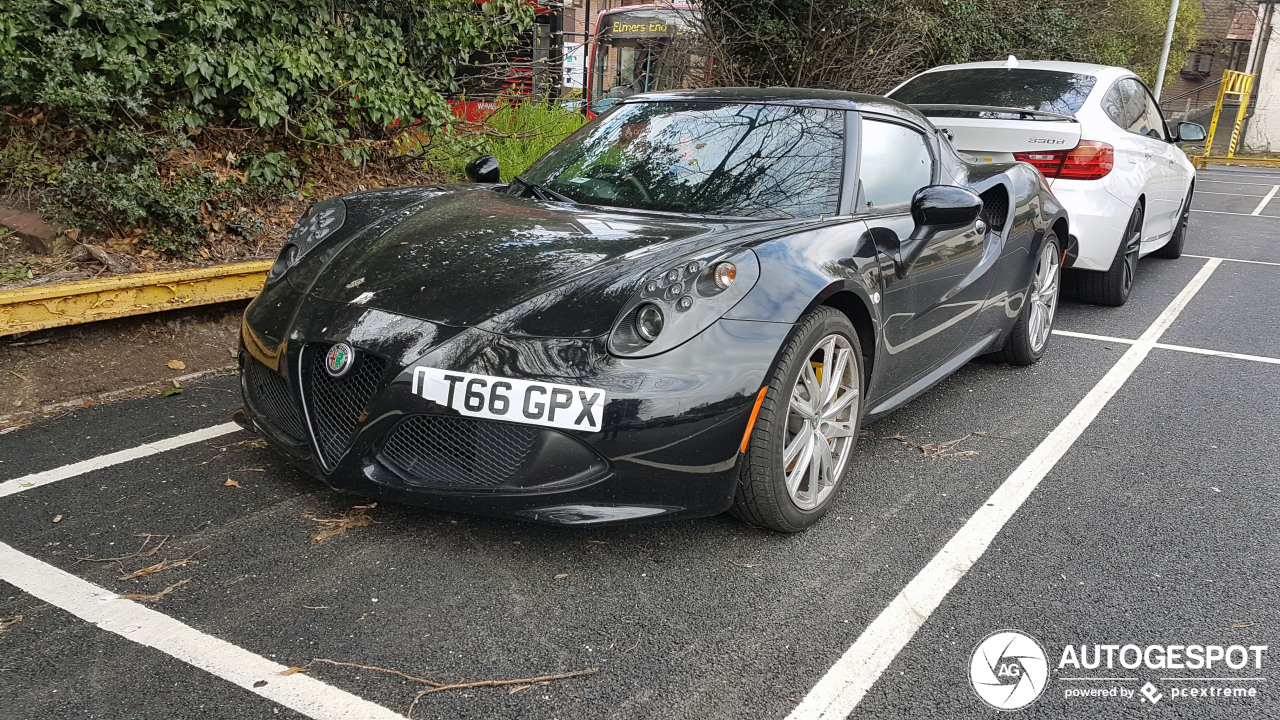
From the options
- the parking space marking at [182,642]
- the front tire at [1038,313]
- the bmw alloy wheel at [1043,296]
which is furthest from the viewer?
the bmw alloy wheel at [1043,296]

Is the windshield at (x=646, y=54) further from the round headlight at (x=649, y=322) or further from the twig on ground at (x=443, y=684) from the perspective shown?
the twig on ground at (x=443, y=684)

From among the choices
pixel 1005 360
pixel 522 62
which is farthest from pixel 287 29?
pixel 1005 360

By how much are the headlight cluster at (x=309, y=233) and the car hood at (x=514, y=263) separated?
0.78ft

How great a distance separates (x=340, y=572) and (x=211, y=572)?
1.14 feet

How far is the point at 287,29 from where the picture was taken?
5.75 meters

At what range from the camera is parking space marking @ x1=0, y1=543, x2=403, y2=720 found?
2139 millimetres

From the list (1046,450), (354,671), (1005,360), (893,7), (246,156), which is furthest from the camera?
(893,7)

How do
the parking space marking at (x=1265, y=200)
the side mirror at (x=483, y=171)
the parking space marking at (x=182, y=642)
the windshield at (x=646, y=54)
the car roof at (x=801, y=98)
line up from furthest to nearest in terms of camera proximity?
1. the parking space marking at (x=1265, y=200)
2. the windshield at (x=646, y=54)
3. the side mirror at (x=483, y=171)
4. the car roof at (x=801, y=98)
5. the parking space marking at (x=182, y=642)

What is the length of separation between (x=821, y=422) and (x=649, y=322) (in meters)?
0.77

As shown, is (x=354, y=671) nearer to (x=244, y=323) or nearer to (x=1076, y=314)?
(x=244, y=323)

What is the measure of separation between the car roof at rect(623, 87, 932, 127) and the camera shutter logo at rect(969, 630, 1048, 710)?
2.15m

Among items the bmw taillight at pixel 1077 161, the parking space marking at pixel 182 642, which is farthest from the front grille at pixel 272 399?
the bmw taillight at pixel 1077 161

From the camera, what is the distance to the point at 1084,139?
5973 millimetres

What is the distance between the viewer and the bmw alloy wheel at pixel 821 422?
302 cm
